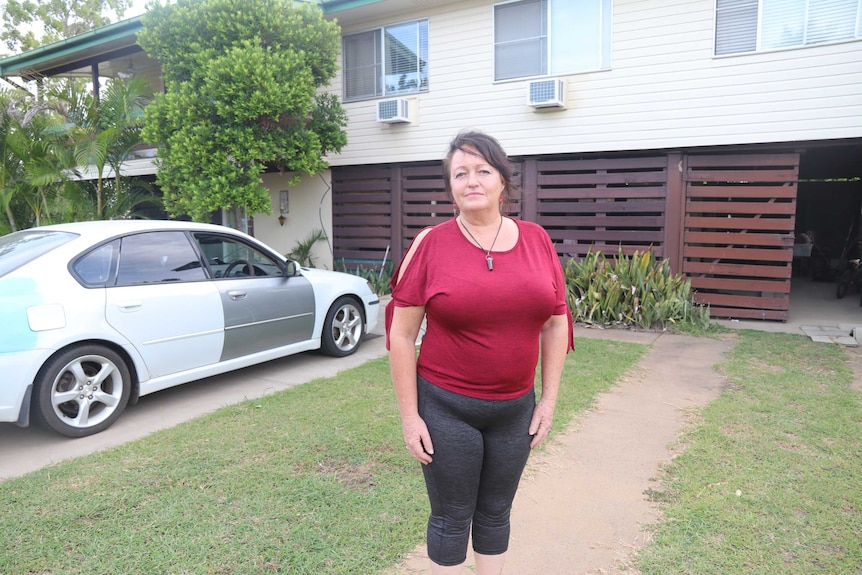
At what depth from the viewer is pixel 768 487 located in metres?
3.43

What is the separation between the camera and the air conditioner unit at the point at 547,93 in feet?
29.6

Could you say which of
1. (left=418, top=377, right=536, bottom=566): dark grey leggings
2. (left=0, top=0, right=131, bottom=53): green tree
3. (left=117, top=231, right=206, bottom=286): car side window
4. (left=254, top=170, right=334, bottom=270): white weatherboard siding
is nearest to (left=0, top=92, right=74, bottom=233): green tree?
(left=254, top=170, right=334, bottom=270): white weatherboard siding

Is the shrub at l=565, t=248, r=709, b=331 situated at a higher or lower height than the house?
lower

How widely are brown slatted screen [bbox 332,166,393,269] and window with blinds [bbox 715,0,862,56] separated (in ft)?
19.4

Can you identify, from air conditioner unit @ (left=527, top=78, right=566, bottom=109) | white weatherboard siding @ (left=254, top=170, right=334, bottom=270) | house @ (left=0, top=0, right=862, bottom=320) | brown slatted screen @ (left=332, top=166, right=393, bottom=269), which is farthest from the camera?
white weatherboard siding @ (left=254, top=170, right=334, bottom=270)

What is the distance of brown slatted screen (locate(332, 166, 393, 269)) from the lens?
452 inches

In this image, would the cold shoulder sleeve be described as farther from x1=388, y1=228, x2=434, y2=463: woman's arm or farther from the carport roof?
the carport roof

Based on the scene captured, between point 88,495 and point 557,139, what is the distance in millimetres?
7996

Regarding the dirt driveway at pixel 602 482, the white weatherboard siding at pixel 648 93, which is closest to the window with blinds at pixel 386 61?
the white weatherboard siding at pixel 648 93

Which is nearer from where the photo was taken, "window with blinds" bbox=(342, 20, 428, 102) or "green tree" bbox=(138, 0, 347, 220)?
"green tree" bbox=(138, 0, 347, 220)

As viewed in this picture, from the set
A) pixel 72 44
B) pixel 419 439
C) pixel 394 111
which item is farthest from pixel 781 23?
pixel 72 44

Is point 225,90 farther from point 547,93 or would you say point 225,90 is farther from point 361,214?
point 547,93

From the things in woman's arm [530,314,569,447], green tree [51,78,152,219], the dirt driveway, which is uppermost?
green tree [51,78,152,219]

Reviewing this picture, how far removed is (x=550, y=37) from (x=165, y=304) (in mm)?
7285
